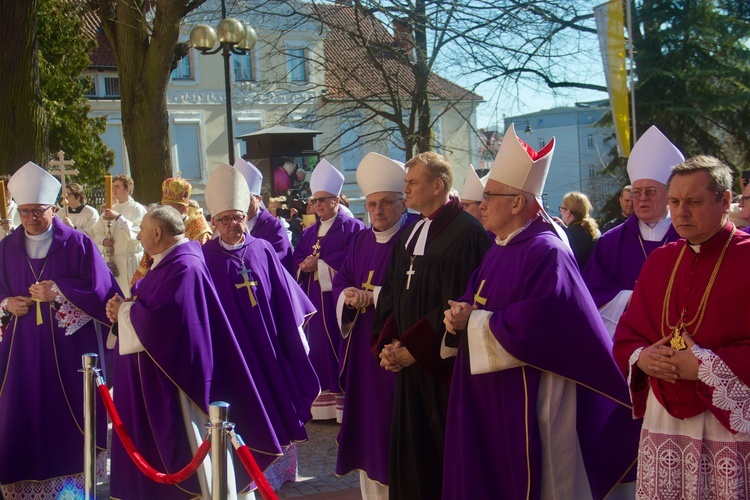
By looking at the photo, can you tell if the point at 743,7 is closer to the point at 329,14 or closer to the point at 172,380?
the point at 329,14

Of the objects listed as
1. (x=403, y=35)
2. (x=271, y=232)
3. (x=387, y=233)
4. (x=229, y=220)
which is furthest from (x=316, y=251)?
(x=403, y=35)

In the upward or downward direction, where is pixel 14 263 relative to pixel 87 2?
downward

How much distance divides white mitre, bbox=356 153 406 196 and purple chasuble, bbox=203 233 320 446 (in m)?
1.01

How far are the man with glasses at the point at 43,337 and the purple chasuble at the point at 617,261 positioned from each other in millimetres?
3526

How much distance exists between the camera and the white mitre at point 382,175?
6.31 metres

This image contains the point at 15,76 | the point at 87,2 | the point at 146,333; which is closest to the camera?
the point at 146,333

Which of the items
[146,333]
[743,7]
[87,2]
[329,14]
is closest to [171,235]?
[146,333]

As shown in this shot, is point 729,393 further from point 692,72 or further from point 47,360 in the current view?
point 692,72

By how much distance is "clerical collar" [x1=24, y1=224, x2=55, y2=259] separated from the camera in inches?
270

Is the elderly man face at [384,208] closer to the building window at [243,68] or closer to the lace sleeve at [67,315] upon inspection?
the lace sleeve at [67,315]

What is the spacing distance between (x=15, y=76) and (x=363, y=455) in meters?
7.12

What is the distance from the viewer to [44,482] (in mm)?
6676

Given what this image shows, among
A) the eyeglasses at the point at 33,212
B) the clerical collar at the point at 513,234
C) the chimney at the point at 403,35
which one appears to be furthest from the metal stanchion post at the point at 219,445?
the chimney at the point at 403,35

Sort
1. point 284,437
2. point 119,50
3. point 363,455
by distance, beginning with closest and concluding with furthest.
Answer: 1. point 363,455
2. point 284,437
3. point 119,50
